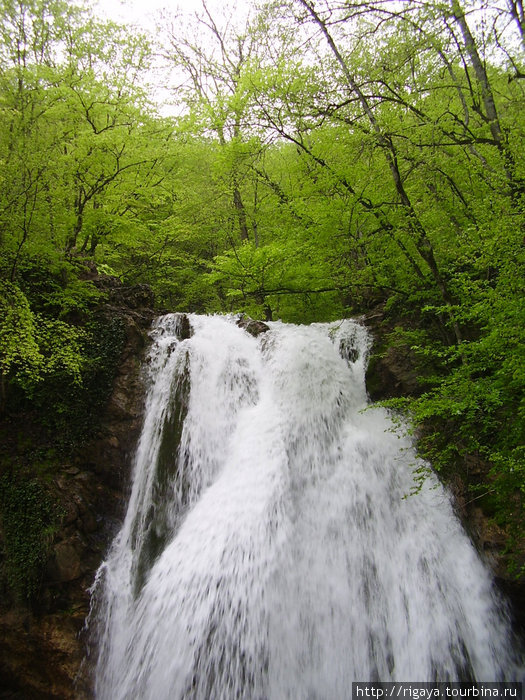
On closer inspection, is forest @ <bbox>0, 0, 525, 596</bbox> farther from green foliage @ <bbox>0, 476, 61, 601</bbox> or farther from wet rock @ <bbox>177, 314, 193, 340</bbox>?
wet rock @ <bbox>177, 314, 193, 340</bbox>

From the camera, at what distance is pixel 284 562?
4.37 metres

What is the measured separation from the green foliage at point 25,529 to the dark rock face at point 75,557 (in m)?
0.12

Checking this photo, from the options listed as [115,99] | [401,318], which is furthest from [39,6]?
[401,318]

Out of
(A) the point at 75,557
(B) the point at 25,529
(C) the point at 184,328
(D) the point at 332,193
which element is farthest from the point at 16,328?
(D) the point at 332,193

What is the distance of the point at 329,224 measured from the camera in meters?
6.28

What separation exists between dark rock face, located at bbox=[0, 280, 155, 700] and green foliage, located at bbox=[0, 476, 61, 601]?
0.12m

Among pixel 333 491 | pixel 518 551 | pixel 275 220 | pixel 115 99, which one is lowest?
pixel 518 551

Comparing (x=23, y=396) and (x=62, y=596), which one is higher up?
(x=23, y=396)

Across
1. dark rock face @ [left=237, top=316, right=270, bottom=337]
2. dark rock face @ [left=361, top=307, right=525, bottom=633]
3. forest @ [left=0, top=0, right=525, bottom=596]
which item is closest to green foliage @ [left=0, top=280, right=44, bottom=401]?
forest @ [left=0, top=0, right=525, bottom=596]

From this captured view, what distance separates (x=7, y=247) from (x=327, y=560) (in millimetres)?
6220

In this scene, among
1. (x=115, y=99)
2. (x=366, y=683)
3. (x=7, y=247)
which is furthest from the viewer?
(x=115, y=99)

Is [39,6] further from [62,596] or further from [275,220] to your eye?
[62,596]

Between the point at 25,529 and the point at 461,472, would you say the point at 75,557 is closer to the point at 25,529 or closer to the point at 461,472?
the point at 25,529

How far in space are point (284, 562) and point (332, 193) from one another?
6004 mm
